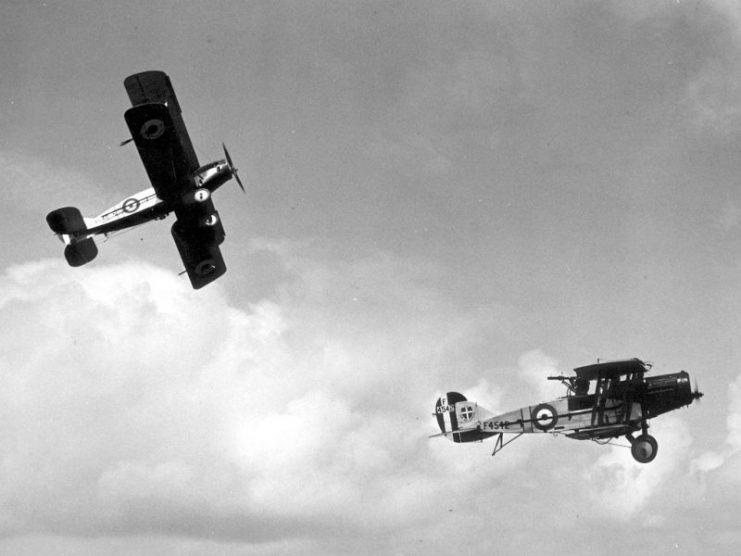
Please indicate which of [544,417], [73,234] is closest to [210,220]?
[73,234]

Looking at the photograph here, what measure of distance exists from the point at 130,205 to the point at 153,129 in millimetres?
3077

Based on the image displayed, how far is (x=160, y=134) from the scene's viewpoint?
64.2 ft

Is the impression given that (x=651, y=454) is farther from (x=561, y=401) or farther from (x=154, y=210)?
(x=154, y=210)

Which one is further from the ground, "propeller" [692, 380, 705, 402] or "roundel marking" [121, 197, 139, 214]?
"roundel marking" [121, 197, 139, 214]

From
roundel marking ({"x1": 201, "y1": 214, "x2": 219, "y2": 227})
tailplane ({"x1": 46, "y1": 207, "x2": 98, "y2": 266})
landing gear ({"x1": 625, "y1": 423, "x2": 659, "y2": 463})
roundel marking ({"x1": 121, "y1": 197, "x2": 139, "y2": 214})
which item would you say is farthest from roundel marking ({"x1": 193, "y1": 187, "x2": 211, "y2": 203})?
landing gear ({"x1": 625, "y1": 423, "x2": 659, "y2": 463})

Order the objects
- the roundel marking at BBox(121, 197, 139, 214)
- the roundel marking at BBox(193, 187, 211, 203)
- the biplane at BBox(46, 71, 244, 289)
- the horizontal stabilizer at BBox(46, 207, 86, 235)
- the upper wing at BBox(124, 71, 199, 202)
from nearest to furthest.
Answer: the upper wing at BBox(124, 71, 199, 202)
the biplane at BBox(46, 71, 244, 289)
the roundel marking at BBox(193, 187, 211, 203)
the roundel marking at BBox(121, 197, 139, 214)
the horizontal stabilizer at BBox(46, 207, 86, 235)

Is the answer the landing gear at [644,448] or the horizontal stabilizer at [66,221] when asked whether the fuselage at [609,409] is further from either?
the horizontal stabilizer at [66,221]

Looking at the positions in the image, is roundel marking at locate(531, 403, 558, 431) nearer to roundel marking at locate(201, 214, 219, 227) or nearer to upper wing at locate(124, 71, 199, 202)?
roundel marking at locate(201, 214, 219, 227)

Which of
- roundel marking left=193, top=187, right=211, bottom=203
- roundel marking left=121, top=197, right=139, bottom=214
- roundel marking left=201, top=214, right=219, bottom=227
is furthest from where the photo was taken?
roundel marking left=201, top=214, right=219, bottom=227

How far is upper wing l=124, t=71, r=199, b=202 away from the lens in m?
19.3

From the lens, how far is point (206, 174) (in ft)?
68.4

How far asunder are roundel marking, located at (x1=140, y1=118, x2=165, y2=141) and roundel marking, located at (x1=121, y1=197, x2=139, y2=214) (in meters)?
2.63

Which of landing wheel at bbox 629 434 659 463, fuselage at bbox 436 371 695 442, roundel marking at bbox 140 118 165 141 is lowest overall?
landing wheel at bbox 629 434 659 463

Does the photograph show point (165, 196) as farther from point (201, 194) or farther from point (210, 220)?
point (210, 220)
